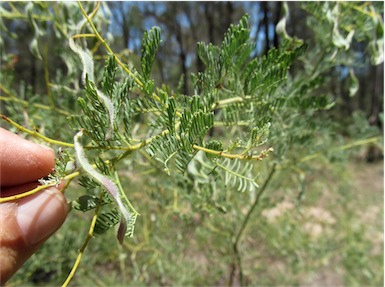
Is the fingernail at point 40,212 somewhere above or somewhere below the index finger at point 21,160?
below

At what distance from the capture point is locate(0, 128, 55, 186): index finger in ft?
1.44

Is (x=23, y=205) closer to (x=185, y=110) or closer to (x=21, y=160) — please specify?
(x=21, y=160)

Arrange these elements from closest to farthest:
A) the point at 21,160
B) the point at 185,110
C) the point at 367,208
→ the point at 185,110 → the point at 21,160 → the point at 367,208

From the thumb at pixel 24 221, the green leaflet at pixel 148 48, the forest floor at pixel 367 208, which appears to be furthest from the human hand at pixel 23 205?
the forest floor at pixel 367 208

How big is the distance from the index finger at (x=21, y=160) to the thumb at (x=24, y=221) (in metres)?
0.05

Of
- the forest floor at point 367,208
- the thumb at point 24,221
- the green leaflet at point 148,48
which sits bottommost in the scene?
the forest floor at point 367,208

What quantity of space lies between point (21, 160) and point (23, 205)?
2.6 inches

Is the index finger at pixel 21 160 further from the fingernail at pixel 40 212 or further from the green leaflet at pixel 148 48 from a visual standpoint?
the green leaflet at pixel 148 48

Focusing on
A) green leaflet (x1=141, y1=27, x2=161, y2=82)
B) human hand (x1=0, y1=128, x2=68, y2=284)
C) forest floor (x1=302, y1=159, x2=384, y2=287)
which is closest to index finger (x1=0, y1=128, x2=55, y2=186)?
human hand (x1=0, y1=128, x2=68, y2=284)

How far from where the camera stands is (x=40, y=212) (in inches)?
16.1

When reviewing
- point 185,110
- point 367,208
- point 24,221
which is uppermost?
point 185,110

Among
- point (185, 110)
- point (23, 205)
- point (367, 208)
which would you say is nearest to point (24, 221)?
point (23, 205)

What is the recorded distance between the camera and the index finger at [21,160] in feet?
1.44

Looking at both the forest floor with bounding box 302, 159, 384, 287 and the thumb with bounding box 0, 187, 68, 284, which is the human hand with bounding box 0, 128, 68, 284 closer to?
the thumb with bounding box 0, 187, 68, 284
